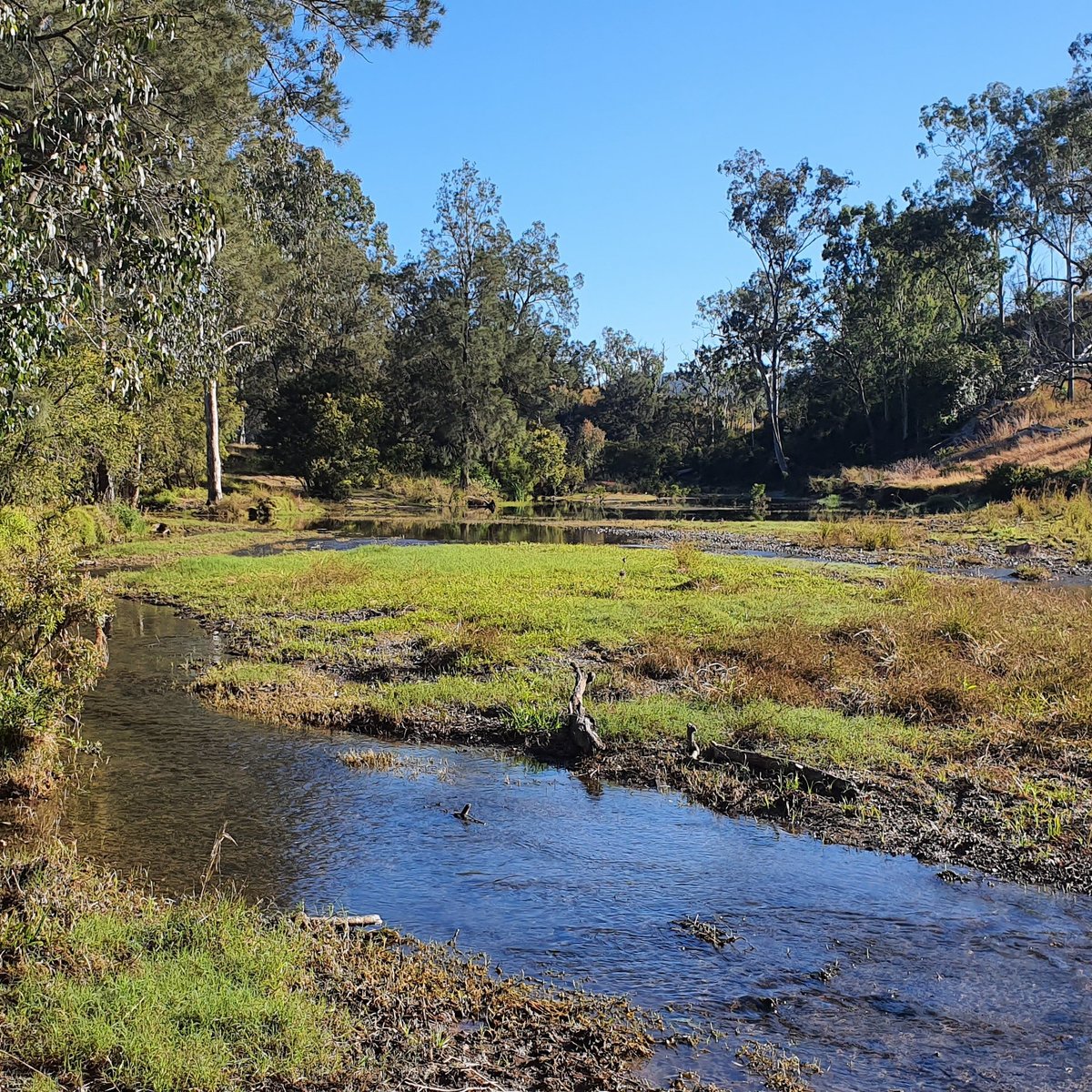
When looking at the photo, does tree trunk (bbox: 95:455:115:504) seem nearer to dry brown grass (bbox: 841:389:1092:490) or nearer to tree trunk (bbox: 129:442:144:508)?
tree trunk (bbox: 129:442:144:508)

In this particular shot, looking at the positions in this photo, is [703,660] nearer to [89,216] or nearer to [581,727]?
[581,727]

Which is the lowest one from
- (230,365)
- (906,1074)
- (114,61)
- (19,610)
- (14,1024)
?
(906,1074)

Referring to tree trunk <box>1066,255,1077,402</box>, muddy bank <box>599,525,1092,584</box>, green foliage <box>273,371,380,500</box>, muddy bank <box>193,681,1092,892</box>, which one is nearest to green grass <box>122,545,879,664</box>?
muddy bank <box>193,681,1092,892</box>

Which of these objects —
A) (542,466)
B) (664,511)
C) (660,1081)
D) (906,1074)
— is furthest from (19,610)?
(542,466)

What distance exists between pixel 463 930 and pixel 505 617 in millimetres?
9969

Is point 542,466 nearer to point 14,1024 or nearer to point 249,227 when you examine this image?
point 249,227

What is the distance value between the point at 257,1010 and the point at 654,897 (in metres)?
3.14

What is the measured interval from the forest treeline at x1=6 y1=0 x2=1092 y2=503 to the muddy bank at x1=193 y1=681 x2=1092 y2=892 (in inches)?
206

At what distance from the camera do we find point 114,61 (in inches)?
306

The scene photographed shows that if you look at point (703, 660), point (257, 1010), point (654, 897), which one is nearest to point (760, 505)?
point (703, 660)

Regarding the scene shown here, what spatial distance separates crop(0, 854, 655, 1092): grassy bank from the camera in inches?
178

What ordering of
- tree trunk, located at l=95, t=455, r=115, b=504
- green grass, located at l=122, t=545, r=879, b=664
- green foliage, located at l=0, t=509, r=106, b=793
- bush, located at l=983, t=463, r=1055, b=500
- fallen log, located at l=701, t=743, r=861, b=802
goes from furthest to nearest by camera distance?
bush, located at l=983, t=463, r=1055, b=500
tree trunk, located at l=95, t=455, r=115, b=504
green grass, located at l=122, t=545, r=879, b=664
fallen log, located at l=701, t=743, r=861, b=802
green foliage, located at l=0, t=509, r=106, b=793

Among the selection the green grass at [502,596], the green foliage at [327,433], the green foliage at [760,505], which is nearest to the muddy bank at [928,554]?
the green grass at [502,596]

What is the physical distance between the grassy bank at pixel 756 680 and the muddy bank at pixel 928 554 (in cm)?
482
